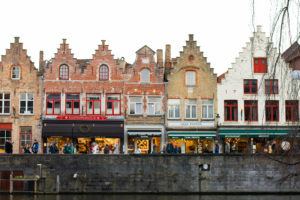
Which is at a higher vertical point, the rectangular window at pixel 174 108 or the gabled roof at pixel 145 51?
the gabled roof at pixel 145 51

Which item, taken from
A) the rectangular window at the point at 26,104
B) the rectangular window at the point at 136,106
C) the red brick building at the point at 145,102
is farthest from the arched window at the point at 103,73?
the rectangular window at the point at 26,104

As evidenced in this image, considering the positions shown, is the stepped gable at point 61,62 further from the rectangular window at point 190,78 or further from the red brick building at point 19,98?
the rectangular window at point 190,78

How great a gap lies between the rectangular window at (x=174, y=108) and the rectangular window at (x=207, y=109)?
85.4 inches

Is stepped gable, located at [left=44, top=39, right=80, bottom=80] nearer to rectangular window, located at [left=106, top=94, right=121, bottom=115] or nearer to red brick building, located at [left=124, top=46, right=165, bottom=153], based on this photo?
rectangular window, located at [left=106, top=94, right=121, bottom=115]

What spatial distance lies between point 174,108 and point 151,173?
8.28 m

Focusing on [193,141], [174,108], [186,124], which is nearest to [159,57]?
[174,108]

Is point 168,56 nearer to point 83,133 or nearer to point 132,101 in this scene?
point 132,101

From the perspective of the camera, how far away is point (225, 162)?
3381cm

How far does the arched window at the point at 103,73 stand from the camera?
133 feet

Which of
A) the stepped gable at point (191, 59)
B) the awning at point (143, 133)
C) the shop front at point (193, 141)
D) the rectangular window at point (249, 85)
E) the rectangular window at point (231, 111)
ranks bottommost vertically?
the shop front at point (193, 141)

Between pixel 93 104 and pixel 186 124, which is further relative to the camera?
pixel 93 104

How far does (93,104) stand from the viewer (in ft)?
132

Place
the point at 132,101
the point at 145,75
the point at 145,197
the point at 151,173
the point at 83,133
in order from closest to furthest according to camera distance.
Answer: the point at 145,197
the point at 151,173
the point at 83,133
the point at 132,101
the point at 145,75

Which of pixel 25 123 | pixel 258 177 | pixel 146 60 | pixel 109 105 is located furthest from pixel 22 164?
pixel 258 177
